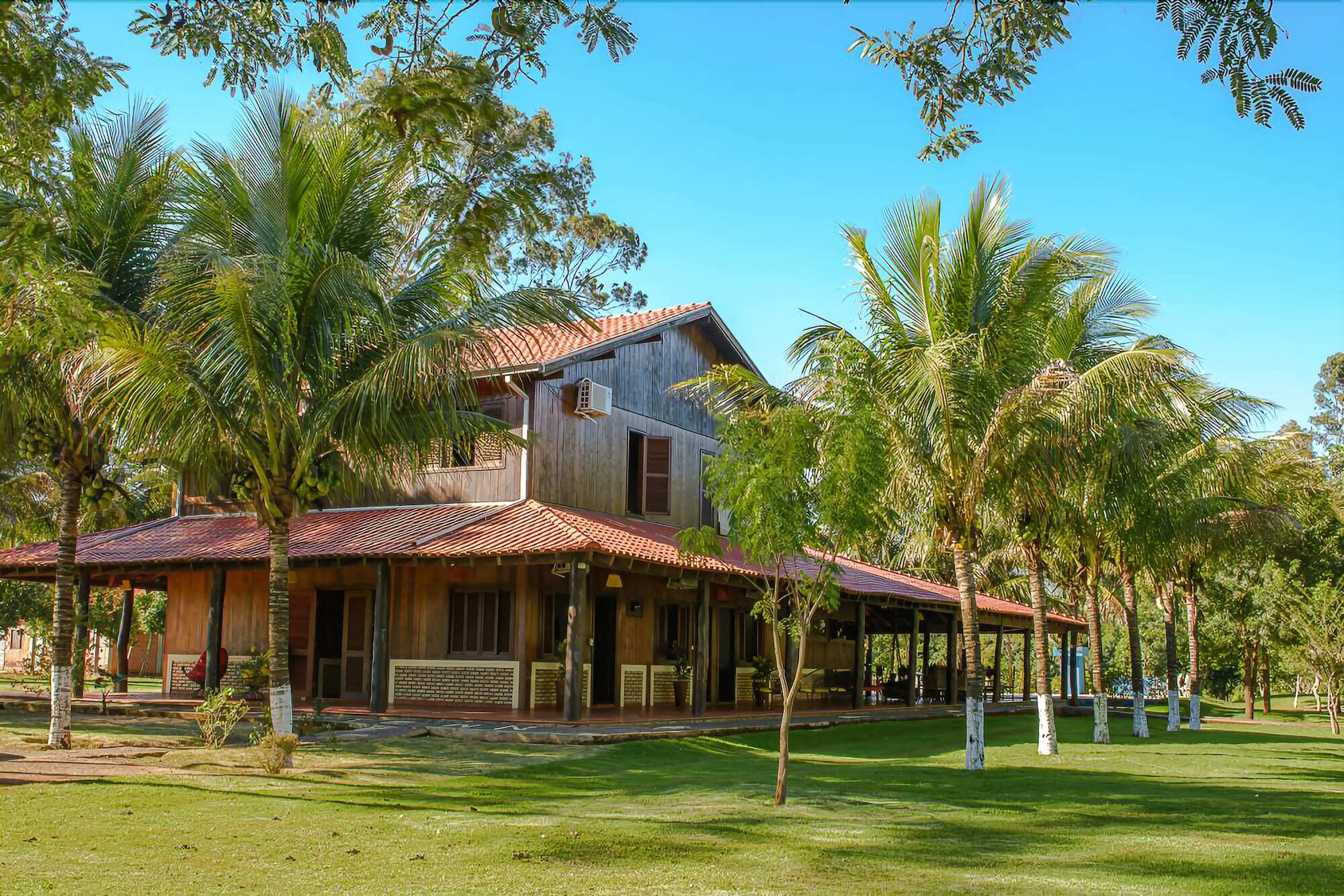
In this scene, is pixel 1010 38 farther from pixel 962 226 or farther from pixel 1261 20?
pixel 962 226

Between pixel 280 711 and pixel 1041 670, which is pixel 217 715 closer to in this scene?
pixel 280 711

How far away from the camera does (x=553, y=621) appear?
1955 centimetres

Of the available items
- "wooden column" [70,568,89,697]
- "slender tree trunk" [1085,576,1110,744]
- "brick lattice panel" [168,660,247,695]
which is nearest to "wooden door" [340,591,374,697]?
"brick lattice panel" [168,660,247,695]

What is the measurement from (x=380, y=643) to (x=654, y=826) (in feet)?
33.1

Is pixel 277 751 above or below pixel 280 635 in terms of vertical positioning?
below

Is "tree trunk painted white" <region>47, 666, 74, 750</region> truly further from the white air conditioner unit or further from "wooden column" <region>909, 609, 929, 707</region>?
"wooden column" <region>909, 609, 929, 707</region>

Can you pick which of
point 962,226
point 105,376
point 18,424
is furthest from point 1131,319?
point 18,424

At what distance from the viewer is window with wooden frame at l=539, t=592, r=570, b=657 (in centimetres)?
1931

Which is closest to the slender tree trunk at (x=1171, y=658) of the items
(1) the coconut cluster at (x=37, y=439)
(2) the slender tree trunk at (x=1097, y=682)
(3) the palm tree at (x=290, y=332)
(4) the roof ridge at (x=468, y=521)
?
(2) the slender tree trunk at (x=1097, y=682)

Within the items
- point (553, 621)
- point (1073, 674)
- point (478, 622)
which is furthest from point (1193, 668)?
point (478, 622)

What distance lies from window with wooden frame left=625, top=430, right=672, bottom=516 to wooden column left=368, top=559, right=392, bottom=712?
6.21 metres

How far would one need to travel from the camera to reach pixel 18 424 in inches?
549

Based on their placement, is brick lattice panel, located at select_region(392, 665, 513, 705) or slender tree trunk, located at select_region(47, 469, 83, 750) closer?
slender tree trunk, located at select_region(47, 469, 83, 750)

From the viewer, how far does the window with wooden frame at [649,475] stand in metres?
22.8
